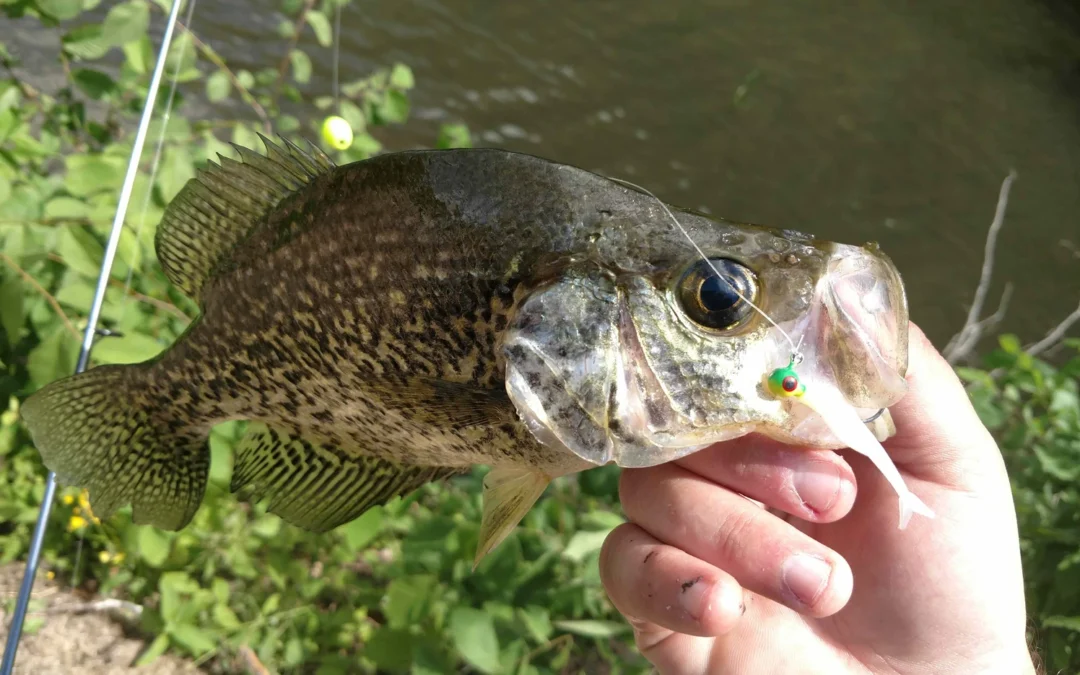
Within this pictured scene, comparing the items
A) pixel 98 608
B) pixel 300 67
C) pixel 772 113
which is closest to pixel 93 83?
pixel 300 67

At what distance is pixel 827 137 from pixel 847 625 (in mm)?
8374

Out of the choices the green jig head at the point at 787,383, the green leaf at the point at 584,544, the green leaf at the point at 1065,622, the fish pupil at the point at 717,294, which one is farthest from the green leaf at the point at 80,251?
the green leaf at the point at 1065,622

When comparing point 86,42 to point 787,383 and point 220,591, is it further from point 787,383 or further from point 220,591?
point 787,383

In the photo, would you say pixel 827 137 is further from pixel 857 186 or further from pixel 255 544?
pixel 255 544

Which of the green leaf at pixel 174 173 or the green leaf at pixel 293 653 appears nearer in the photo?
the green leaf at pixel 174 173

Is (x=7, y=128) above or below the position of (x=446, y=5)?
above

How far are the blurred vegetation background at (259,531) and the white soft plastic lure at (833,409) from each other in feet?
3.78

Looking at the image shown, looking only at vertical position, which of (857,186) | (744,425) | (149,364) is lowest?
(857,186)

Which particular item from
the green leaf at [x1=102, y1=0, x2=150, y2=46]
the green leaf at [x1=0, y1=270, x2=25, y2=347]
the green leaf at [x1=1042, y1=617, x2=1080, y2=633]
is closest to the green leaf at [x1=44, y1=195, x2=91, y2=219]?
the green leaf at [x1=0, y1=270, x2=25, y2=347]

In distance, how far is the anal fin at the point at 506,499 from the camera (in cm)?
154

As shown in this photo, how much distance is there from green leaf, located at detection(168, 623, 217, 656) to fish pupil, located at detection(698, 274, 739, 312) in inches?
83.1

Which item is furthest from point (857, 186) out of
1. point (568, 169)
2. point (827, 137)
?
point (568, 169)

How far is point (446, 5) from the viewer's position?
865 cm

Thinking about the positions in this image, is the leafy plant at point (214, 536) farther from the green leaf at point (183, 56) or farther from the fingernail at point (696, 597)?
the fingernail at point (696, 597)
